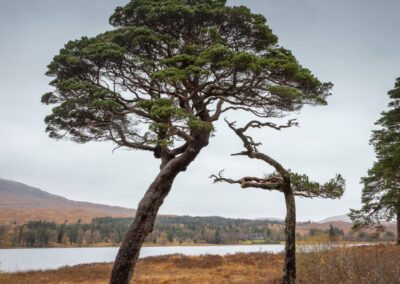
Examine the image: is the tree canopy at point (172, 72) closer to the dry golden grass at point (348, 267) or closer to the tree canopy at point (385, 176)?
the dry golden grass at point (348, 267)

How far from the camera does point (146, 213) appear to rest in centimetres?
1162

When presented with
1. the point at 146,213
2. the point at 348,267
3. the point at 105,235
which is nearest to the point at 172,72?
the point at 146,213

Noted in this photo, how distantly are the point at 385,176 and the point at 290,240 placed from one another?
46.3 ft

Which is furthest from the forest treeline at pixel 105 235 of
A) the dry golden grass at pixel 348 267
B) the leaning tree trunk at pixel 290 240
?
the dry golden grass at pixel 348 267

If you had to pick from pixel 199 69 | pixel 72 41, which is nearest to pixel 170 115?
pixel 199 69

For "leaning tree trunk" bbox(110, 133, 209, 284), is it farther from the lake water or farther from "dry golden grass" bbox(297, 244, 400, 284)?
the lake water

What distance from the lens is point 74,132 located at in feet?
42.8

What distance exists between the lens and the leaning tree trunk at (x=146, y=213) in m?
11.0

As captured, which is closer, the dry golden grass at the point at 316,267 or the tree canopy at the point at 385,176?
the dry golden grass at the point at 316,267

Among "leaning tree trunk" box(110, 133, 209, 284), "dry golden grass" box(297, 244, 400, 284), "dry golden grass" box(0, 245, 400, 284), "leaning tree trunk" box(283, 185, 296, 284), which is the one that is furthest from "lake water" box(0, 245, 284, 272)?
"dry golden grass" box(297, 244, 400, 284)

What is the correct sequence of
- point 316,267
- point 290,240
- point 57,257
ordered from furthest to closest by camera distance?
point 57,257, point 290,240, point 316,267

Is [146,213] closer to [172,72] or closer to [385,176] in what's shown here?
[172,72]

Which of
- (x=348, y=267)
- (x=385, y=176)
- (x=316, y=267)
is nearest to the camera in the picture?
(x=348, y=267)

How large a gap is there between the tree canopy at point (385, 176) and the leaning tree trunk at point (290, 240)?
11.1 meters
